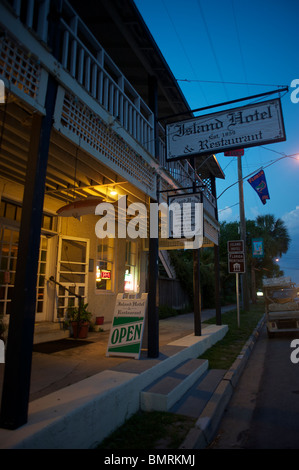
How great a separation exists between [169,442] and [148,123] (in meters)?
5.69

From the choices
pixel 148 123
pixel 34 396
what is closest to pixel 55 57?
pixel 148 123

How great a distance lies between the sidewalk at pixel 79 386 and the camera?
2.61 metres

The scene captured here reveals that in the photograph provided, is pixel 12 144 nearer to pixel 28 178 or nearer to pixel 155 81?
pixel 28 178

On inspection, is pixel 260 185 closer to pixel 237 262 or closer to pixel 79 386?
pixel 237 262

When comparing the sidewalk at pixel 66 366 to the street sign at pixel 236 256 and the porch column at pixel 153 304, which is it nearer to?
the porch column at pixel 153 304

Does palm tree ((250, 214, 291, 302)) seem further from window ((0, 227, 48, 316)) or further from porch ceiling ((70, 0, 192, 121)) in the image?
window ((0, 227, 48, 316))

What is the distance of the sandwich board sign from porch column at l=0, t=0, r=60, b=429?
2.86m

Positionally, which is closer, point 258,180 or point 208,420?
point 208,420

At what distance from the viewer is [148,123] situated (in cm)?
636

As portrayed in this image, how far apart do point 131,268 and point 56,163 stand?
7.22m

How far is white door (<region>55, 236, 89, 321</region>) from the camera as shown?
26.2 ft

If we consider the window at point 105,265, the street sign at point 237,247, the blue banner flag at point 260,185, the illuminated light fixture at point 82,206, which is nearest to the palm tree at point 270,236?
the blue banner flag at point 260,185

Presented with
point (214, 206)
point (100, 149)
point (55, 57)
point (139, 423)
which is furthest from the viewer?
point (214, 206)

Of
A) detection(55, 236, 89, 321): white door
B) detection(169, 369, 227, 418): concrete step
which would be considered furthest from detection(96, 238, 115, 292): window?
detection(169, 369, 227, 418): concrete step
